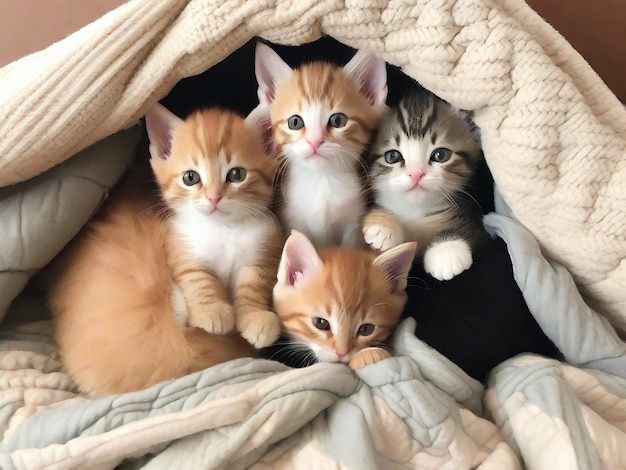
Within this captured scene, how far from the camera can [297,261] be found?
3.34 feet

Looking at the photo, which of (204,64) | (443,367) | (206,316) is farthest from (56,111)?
(443,367)

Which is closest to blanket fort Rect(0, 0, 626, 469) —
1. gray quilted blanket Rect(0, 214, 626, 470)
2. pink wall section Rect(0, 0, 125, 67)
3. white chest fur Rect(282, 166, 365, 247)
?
gray quilted blanket Rect(0, 214, 626, 470)

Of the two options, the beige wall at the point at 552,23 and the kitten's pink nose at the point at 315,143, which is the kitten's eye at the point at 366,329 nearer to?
the kitten's pink nose at the point at 315,143

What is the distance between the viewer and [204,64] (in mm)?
926

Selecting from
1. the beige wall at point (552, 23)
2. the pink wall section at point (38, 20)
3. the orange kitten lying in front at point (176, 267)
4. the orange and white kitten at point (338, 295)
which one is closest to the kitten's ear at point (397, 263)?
the orange and white kitten at point (338, 295)

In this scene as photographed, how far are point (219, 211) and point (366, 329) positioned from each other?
1.09 feet

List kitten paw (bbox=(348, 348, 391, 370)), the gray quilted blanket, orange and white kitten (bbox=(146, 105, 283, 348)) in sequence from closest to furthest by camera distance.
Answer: the gray quilted blanket → kitten paw (bbox=(348, 348, 391, 370)) → orange and white kitten (bbox=(146, 105, 283, 348))

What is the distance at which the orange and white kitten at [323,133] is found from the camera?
3.34 ft

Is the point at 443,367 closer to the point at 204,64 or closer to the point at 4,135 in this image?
the point at 204,64

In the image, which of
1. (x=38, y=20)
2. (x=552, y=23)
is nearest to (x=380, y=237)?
(x=552, y=23)

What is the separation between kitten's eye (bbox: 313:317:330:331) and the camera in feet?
3.21

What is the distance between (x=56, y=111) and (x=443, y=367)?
28.5 inches

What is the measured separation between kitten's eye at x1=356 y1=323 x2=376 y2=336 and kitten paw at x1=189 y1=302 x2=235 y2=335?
223mm

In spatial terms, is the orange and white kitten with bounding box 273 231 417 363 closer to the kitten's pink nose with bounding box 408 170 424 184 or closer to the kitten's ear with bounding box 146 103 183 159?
the kitten's pink nose with bounding box 408 170 424 184
